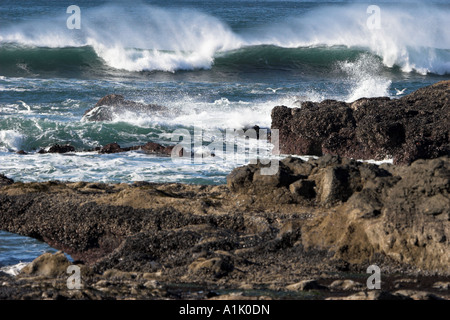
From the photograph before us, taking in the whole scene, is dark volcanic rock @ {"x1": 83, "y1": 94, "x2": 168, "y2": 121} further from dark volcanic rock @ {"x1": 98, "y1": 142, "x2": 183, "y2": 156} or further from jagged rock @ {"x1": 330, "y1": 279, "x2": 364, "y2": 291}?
jagged rock @ {"x1": 330, "y1": 279, "x2": 364, "y2": 291}

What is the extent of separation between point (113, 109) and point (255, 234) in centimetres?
1049

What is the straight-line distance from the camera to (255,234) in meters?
7.10

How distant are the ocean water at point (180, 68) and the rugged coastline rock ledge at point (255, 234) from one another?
2.46 feet

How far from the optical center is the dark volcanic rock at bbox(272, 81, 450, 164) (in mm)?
11281

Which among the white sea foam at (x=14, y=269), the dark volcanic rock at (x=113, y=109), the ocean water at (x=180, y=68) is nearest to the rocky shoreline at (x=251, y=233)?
the white sea foam at (x=14, y=269)

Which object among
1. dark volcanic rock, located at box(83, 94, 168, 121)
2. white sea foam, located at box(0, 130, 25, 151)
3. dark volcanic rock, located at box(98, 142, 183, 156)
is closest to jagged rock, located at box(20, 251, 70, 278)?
dark volcanic rock, located at box(98, 142, 183, 156)

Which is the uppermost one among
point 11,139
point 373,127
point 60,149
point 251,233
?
point 373,127

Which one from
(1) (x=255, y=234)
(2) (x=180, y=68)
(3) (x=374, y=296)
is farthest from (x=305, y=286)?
(2) (x=180, y=68)

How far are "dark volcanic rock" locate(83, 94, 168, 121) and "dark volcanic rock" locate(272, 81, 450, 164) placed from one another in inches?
194

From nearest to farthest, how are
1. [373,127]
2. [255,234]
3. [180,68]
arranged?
[255,234], [373,127], [180,68]

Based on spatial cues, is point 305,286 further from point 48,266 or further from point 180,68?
point 180,68

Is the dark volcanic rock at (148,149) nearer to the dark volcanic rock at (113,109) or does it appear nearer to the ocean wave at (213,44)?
the dark volcanic rock at (113,109)

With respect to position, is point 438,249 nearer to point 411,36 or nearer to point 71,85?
point 71,85

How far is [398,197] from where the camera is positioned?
6.59 meters
